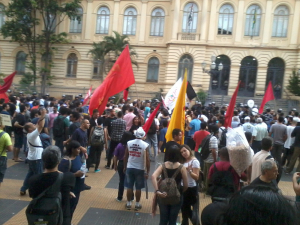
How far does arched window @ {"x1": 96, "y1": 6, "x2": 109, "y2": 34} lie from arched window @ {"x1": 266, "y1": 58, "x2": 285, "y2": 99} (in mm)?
15967

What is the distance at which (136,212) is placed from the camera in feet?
19.0

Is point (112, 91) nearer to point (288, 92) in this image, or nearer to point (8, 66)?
point (288, 92)

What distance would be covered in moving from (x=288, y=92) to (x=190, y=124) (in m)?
20.6

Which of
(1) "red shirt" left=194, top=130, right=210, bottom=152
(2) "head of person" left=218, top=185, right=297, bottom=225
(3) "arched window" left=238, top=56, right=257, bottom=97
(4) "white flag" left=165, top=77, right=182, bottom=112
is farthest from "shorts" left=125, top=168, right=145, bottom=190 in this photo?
(3) "arched window" left=238, top=56, right=257, bottom=97

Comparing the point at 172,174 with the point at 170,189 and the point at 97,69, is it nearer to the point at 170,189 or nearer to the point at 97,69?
the point at 170,189

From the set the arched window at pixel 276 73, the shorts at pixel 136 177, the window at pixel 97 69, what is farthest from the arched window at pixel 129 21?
the shorts at pixel 136 177

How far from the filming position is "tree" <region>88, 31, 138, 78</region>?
27.1 meters

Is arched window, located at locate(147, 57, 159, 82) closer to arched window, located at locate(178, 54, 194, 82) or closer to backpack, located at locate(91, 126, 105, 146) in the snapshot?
arched window, located at locate(178, 54, 194, 82)

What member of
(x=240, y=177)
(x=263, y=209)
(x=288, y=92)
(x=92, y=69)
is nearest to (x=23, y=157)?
(x=240, y=177)

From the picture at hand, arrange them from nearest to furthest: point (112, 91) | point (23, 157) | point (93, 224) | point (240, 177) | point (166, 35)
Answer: point (240, 177), point (93, 224), point (112, 91), point (23, 157), point (166, 35)

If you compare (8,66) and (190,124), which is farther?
(8,66)

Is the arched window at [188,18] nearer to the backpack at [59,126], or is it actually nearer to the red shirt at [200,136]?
the backpack at [59,126]

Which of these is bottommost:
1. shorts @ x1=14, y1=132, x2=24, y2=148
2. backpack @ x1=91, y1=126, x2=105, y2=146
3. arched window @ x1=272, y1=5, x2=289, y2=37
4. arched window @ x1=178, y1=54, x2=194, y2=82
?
shorts @ x1=14, y1=132, x2=24, y2=148

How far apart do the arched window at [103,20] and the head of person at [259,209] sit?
30.6m
